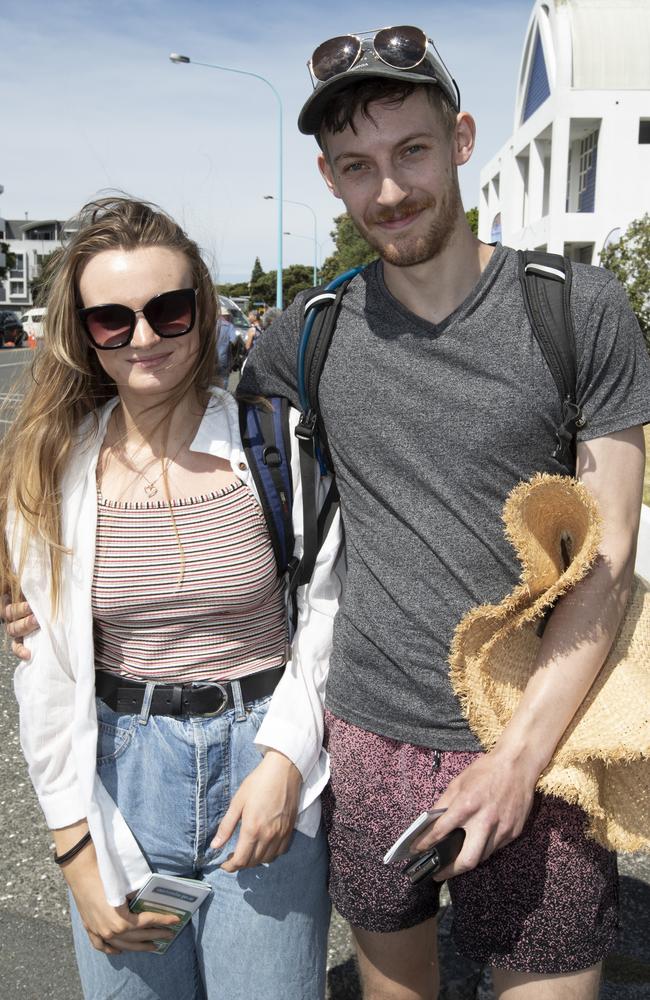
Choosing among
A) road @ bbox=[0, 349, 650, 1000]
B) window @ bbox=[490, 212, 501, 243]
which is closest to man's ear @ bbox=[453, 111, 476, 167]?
road @ bbox=[0, 349, 650, 1000]

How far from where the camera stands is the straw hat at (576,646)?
5.36ft

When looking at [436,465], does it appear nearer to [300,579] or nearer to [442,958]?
[300,579]

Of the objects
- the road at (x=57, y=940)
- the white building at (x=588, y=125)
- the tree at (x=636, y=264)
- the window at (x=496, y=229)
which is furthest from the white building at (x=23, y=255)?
the road at (x=57, y=940)

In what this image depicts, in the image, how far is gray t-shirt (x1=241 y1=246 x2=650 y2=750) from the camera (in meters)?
1.79

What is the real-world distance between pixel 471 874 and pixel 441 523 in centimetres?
77

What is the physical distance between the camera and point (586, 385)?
5.86 ft

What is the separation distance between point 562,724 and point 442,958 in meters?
1.50

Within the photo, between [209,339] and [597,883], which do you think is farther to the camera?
[209,339]

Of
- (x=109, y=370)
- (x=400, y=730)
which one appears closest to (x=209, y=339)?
(x=109, y=370)

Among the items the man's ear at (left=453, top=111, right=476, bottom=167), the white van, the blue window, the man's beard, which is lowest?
the white van

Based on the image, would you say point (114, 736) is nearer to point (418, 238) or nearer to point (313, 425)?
point (313, 425)

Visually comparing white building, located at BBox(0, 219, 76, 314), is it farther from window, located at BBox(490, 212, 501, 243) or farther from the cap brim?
the cap brim

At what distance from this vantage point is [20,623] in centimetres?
198

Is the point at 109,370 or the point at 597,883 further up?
the point at 109,370
